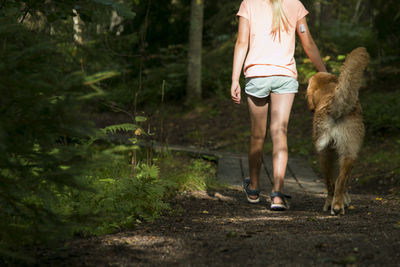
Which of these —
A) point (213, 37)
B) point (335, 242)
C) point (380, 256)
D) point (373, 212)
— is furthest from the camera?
point (213, 37)

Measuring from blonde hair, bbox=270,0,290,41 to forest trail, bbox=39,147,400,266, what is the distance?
6.05ft

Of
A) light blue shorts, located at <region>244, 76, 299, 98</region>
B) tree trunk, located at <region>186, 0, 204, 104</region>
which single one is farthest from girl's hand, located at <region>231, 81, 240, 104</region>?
tree trunk, located at <region>186, 0, 204, 104</region>

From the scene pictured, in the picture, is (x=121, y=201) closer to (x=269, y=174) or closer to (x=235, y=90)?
(x=235, y=90)

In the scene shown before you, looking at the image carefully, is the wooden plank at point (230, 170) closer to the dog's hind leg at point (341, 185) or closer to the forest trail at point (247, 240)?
the forest trail at point (247, 240)

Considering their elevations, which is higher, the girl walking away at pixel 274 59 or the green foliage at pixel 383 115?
the girl walking away at pixel 274 59

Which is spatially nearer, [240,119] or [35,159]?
[35,159]

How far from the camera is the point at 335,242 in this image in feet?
9.77

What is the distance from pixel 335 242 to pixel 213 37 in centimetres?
1740

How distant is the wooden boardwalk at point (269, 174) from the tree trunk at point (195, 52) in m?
5.51

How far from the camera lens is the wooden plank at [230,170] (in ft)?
23.6

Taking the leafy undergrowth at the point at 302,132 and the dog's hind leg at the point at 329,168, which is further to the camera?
the leafy undergrowth at the point at 302,132

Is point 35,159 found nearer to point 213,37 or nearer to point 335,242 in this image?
point 335,242

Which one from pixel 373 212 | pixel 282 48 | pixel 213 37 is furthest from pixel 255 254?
pixel 213 37

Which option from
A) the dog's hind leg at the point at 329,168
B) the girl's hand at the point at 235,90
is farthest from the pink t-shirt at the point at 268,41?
the dog's hind leg at the point at 329,168
